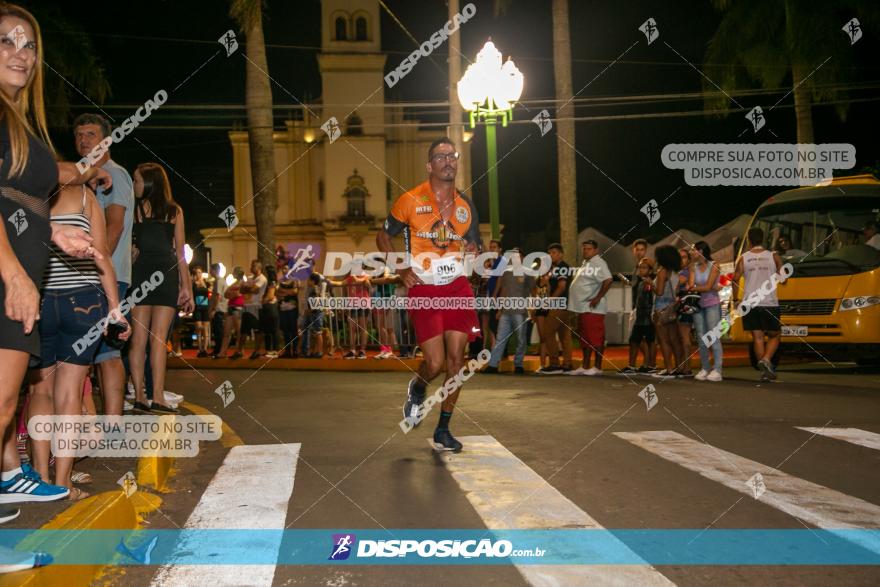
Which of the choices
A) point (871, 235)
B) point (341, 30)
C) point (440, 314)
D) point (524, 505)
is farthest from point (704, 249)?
point (341, 30)

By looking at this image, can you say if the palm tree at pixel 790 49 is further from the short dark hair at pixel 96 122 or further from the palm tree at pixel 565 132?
the short dark hair at pixel 96 122

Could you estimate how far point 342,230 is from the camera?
190 ft

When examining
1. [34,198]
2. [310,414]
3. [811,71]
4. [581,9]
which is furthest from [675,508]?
[811,71]

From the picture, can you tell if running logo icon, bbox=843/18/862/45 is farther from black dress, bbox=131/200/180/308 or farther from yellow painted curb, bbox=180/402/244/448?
black dress, bbox=131/200/180/308

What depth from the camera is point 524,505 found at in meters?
5.22

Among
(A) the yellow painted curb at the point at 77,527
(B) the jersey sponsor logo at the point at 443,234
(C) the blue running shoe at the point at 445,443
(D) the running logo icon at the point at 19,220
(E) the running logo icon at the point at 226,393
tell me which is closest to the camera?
(A) the yellow painted curb at the point at 77,527

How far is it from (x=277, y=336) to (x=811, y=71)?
17379 millimetres

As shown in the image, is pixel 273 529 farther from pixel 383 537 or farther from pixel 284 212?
pixel 284 212

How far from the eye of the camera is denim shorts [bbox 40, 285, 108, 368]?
4973mm

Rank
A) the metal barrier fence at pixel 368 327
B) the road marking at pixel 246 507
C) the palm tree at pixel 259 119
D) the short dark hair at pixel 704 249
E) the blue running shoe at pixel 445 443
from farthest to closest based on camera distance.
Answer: the palm tree at pixel 259 119
the metal barrier fence at pixel 368 327
the short dark hair at pixel 704 249
the blue running shoe at pixel 445 443
the road marking at pixel 246 507

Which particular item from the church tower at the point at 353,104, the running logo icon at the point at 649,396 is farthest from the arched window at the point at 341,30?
the running logo icon at the point at 649,396

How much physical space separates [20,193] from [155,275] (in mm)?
4160

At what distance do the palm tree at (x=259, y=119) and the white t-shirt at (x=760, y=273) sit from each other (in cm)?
1216

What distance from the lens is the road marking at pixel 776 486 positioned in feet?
16.1
